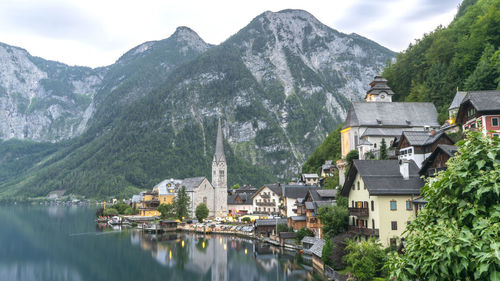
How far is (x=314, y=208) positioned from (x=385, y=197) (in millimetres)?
26944

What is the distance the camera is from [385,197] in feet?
146

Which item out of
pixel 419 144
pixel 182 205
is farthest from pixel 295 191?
pixel 419 144

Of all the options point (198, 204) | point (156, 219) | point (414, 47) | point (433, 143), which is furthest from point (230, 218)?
point (433, 143)

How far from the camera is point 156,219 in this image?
128500 millimetres

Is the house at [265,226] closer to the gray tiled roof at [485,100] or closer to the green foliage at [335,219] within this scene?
the green foliage at [335,219]

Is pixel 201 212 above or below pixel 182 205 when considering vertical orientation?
below

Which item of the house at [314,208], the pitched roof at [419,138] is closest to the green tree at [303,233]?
the house at [314,208]

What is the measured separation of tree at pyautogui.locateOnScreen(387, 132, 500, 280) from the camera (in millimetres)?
10281

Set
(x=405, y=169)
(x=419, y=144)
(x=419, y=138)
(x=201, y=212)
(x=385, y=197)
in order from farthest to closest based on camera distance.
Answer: (x=201, y=212) → (x=419, y=138) → (x=419, y=144) → (x=405, y=169) → (x=385, y=197)

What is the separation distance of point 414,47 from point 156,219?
91.0m

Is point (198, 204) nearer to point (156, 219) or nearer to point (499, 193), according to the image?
point (156, 219)

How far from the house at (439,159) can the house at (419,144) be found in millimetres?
6484

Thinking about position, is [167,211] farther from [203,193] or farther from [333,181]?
[333,181]

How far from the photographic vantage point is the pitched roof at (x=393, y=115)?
83562 millimetres
